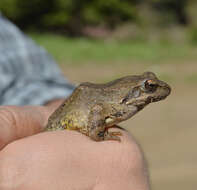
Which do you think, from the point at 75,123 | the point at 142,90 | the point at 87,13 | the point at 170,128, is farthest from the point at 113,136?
the point at 87,13

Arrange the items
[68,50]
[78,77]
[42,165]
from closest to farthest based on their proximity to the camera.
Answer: [42,165], [78,77], [68,50]

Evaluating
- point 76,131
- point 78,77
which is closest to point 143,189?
point 76,131

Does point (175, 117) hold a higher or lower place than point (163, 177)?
higher

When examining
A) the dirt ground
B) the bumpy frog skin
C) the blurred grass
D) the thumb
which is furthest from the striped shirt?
the blurred grass

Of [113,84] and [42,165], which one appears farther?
[113,84]

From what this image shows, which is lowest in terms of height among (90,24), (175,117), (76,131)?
(76,131)

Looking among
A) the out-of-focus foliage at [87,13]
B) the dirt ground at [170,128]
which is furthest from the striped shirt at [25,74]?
the out-of-focus foliage at [87,13]

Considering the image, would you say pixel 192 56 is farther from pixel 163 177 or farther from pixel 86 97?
pixel 86 97
